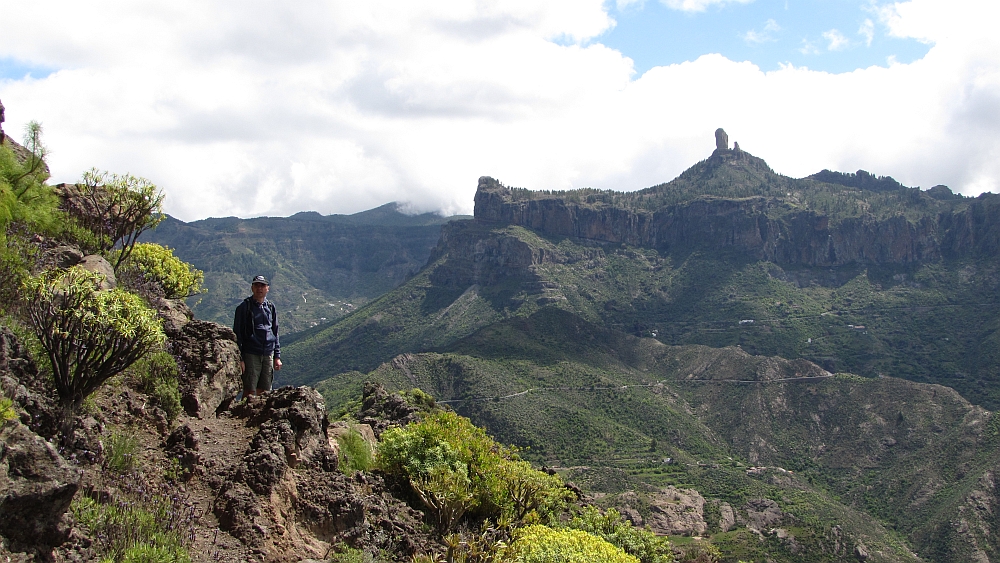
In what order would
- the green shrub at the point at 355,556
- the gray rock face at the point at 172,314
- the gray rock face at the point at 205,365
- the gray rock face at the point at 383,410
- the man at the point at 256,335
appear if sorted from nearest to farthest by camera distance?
1. the green shrub at the point at 355,556
2. the gray rock face at the point at 205,365
3. the gray rock face at the point at 172,314
4. the man at the point at 256,335
5. the gray rock face at the point at 383,410

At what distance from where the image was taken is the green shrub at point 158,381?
12523 millimetres

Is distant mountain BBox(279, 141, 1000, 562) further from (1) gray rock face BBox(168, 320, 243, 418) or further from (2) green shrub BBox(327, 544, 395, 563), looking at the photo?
(2) green shrub BBox(327, 544, 395, 563)

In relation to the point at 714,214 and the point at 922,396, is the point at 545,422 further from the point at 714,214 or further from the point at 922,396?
the point at 714,214

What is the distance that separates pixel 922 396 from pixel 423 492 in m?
103

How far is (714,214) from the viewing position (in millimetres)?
185125

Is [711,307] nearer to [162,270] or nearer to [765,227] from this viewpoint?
[765,227]

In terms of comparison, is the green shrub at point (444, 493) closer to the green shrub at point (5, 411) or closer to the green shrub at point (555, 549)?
the green shrub at point (555, 549)

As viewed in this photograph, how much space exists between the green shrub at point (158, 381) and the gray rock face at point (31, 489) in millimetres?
4313

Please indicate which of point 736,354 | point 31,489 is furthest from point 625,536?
point 736,354

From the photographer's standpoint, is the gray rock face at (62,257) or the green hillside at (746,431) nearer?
the gray rock face at (62,257)

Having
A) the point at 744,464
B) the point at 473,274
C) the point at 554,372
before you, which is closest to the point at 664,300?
the point at 473,274

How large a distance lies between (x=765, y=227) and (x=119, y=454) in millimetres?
185890

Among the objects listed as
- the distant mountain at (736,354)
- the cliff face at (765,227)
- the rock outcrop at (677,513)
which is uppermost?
the cliff face at (765,227)

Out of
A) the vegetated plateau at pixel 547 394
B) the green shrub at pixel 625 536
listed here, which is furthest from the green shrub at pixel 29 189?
the green shrub at pixel 625 536
